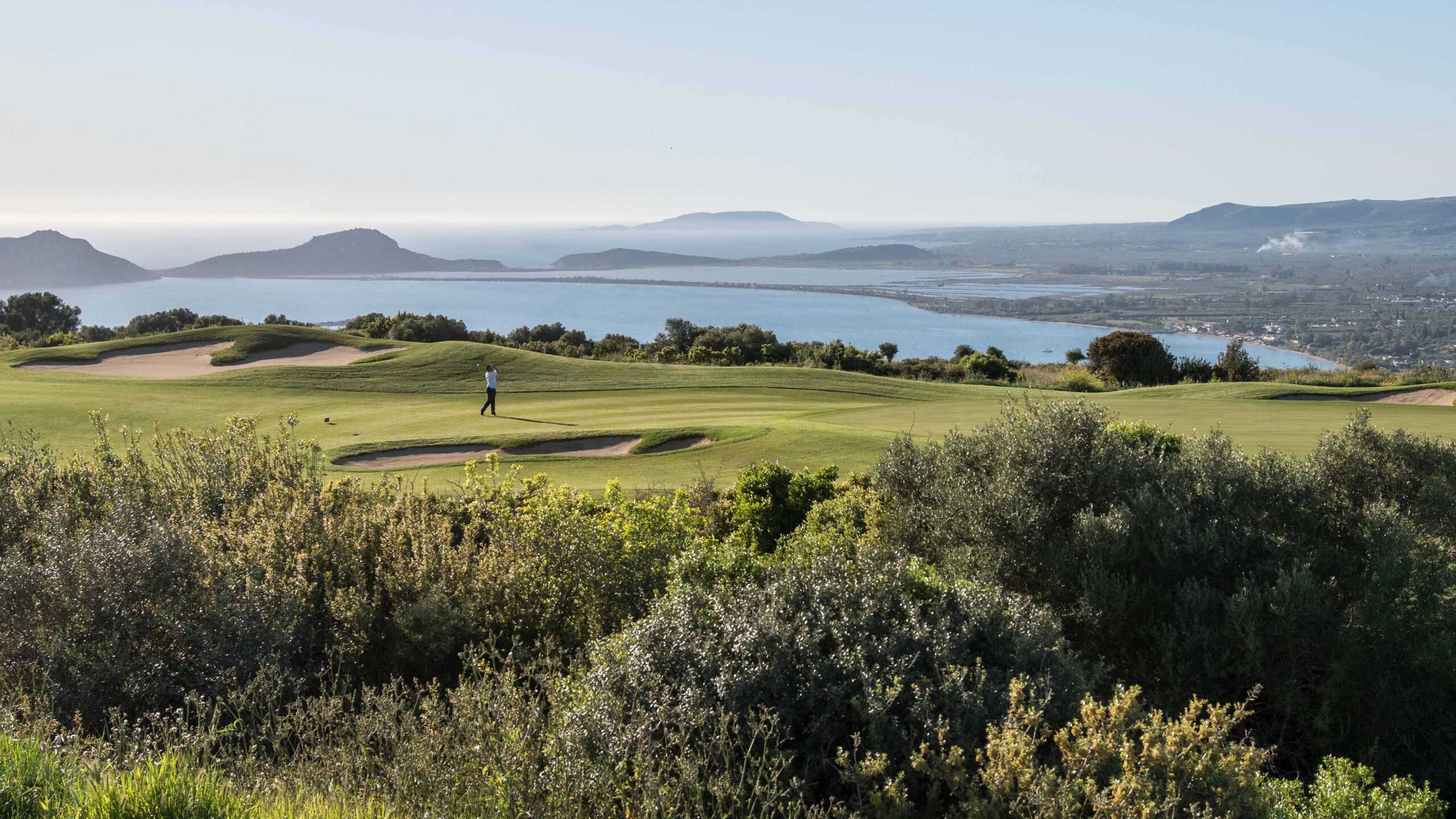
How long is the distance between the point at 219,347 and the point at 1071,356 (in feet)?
121

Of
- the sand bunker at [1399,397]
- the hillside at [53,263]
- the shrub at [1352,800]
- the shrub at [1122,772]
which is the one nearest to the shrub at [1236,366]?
the sand bunker at [1399,397]

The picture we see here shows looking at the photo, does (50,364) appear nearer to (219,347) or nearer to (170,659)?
(219,347)

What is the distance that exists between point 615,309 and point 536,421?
101 m

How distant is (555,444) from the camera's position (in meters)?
17.1

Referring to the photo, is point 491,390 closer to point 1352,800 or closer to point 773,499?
point 773,499

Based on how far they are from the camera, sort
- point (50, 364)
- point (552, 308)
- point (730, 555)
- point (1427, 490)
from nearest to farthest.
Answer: point (730, 555)
point (1427, 490)
point (50, 364)
point (552, 308)

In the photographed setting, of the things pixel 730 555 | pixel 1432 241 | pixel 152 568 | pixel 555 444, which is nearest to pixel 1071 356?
pixel 555 444

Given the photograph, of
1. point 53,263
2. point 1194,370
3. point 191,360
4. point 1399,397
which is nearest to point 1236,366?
point 1194,370

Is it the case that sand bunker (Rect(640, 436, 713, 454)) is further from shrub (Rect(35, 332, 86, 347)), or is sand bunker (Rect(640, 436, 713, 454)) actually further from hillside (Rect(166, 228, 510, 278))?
hillside (Rect(166, 228, 510, 278))

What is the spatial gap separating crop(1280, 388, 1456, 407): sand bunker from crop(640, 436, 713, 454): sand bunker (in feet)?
55.1

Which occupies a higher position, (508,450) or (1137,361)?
(508,450)

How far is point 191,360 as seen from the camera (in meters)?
31.3

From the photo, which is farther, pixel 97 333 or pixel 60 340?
pixel 97 333

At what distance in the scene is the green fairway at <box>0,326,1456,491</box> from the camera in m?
15.8
